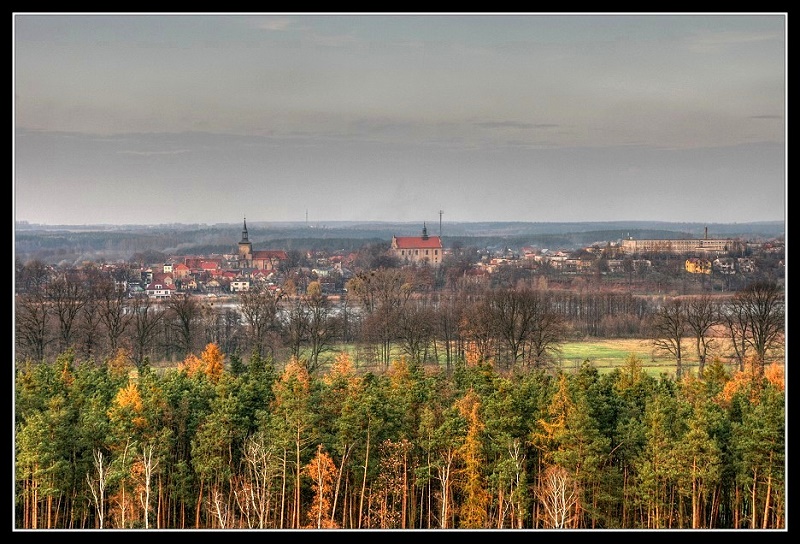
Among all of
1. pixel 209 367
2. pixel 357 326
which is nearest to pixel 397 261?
pixel 357 326

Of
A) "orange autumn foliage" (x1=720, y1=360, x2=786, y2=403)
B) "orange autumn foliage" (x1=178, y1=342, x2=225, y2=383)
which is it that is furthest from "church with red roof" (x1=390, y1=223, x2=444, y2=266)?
"orange autumn foliage" (x1=720, y1=360, x2=786, y2=403)

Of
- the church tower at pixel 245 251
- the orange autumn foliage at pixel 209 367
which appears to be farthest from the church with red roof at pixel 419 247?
the orange autumn foliage at pixel 209 367

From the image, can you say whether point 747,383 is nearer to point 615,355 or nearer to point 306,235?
point 615,355

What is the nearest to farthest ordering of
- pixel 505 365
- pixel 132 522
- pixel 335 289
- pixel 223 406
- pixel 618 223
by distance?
pixel 132 522, pixel 223 406, pixel 505 365, pixel 335 289, pixel 618 223

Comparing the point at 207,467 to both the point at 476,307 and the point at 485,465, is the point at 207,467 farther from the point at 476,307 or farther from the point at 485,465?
the point at 476,307

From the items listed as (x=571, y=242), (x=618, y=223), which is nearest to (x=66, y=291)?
(x=618, y=223)

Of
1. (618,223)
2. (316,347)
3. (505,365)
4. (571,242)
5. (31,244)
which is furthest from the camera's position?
(571,242)

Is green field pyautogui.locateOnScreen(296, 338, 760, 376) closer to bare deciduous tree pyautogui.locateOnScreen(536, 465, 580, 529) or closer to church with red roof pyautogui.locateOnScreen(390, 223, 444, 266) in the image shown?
bare deciduous tree pyautogui.locateOnScreen(536, 465, 580, 529)
